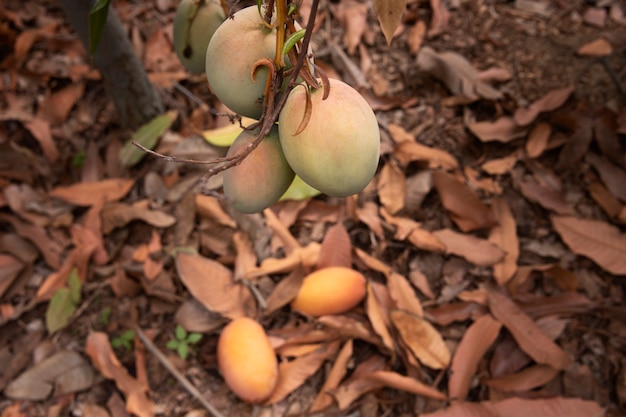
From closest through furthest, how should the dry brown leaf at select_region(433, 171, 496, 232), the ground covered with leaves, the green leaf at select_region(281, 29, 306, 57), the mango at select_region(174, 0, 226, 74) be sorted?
the green leaf at select_region(281, 29, 306, 57) → the mango at select_region(174, 0, 226, 74) → the ground covered with leaves → the dry brown leaf at select_region(433, 171, 496, 232)

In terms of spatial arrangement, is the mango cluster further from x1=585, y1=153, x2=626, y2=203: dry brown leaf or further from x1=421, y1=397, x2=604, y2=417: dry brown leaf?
x1=585, y1=153, x2=626, y2=203: dry brown leaf

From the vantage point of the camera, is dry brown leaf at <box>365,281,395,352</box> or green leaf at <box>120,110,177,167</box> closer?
dry brown leaf at <box>365,281,395,352</box>

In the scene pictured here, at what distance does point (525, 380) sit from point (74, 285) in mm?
883

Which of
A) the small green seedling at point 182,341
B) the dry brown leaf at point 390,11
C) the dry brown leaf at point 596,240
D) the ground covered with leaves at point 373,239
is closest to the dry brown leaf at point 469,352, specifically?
the ground covered with leaves at point 373,239

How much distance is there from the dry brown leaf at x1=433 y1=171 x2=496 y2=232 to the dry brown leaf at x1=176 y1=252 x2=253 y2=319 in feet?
1.47

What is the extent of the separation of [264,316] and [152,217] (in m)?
0.35

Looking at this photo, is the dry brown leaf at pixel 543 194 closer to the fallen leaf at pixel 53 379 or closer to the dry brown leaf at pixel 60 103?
the fallen leaf at pixel 53 379

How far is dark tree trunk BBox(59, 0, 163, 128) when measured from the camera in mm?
1066

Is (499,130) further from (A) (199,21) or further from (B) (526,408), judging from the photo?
(A) (199,21)

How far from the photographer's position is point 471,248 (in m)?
1.11

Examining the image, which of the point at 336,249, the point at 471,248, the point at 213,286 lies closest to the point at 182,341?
the point at 213,286

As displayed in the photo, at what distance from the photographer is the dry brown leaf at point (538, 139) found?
1219 mm

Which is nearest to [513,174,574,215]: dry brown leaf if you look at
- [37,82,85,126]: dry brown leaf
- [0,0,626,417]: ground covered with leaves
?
[0,0,626,417]: ground covered with leaves

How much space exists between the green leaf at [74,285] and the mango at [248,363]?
0.35m
